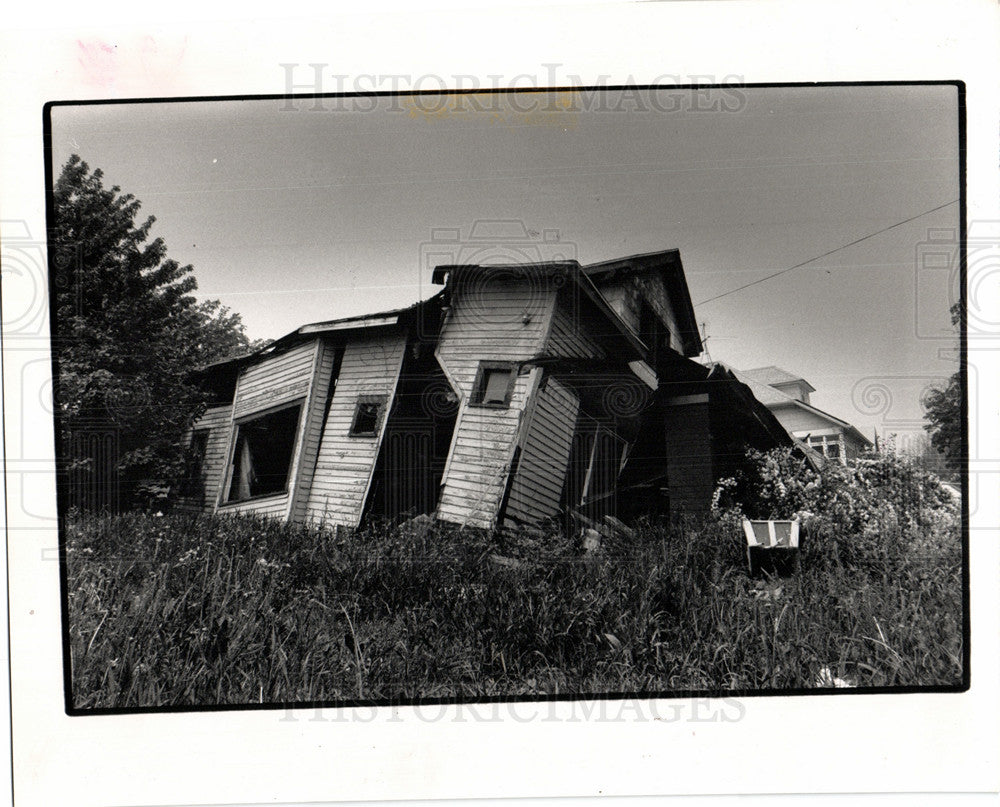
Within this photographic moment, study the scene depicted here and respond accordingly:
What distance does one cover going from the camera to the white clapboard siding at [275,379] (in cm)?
308

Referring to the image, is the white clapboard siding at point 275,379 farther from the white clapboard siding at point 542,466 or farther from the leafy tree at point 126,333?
the white clapboard siding at point 542,466

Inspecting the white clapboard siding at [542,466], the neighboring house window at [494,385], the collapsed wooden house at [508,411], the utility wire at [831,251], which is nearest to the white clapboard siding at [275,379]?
the collapsed wooden house at [508,411]

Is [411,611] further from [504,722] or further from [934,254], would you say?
[934,254]

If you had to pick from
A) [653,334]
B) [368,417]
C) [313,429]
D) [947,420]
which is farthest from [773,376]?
[313,429]

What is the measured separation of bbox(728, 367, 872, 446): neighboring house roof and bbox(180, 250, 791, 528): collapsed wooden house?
0.10 feet

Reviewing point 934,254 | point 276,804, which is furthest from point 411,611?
point 934,254

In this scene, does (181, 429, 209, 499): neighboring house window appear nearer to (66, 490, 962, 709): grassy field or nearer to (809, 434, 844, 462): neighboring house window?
(66, 490, 962, 709): grassy field

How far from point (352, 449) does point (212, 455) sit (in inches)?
20.5

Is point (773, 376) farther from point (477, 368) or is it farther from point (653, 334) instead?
point (477, 368)

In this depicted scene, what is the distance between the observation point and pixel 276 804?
3.04 m

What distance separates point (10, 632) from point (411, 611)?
1.51m

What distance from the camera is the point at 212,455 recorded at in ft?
10.1

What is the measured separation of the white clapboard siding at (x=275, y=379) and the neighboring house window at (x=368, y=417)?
8.9 inches

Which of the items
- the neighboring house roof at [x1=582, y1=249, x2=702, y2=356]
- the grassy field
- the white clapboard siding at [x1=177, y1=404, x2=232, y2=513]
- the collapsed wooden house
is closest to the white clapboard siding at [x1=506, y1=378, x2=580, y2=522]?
the collapsed wooden house
